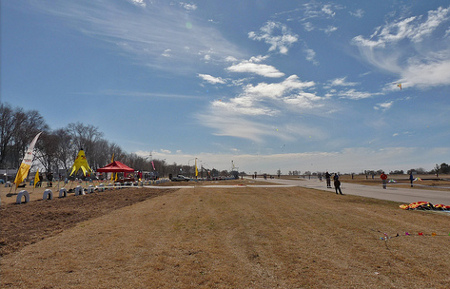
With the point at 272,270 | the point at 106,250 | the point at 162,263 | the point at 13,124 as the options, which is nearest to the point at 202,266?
the point at 162,263

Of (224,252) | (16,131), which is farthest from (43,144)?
(224,252)

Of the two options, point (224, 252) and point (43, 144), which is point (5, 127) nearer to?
point (43, 144)

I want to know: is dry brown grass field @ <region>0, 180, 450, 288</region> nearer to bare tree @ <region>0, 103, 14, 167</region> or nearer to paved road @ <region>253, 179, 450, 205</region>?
paved road @ <region>253, 179, 450, 205</region>

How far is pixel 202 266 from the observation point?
534 centimetres

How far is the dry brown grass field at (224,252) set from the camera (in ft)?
15.3

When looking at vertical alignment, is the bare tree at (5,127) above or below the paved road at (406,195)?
above

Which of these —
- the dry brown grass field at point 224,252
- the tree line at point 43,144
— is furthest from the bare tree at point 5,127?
the dry brown grass field at point 224,252

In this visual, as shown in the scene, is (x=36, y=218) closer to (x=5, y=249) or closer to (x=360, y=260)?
(x=5, y=249)

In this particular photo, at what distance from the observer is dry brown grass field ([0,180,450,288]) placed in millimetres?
4668

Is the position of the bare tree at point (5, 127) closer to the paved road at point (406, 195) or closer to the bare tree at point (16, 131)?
the bare tree at point (16, 131)

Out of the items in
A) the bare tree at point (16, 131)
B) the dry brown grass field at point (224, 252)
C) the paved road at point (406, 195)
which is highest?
the bare tree at point (16, 131)

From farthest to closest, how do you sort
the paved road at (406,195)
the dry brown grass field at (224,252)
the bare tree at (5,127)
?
the bare tree at (5,127) → the paved road at (406,195) → the dry brown grass field at (224,252)

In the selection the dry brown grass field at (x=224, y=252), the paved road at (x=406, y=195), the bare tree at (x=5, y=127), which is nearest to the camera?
the dry brown grass field at (x=224, y=252)

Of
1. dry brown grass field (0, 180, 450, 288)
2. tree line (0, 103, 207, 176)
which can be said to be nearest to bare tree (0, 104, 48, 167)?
tree line (0, 103, 207, 176)
